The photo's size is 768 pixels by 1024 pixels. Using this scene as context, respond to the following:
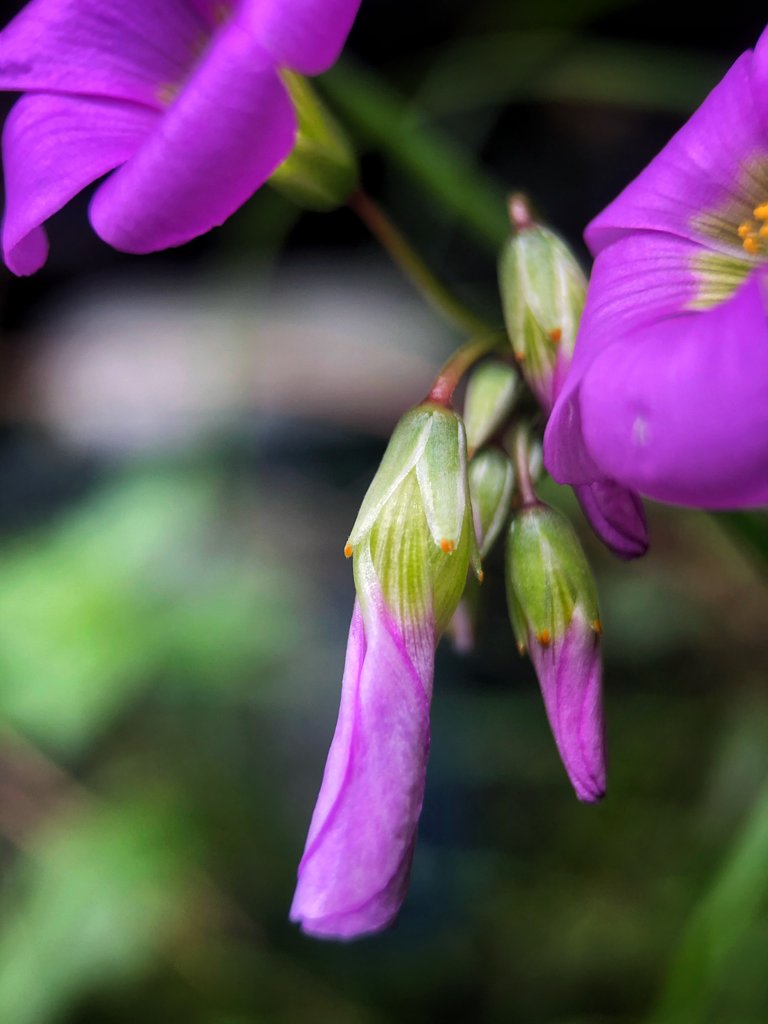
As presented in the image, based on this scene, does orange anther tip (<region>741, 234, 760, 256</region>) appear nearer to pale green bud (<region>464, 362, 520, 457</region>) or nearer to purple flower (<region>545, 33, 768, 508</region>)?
purple flower (<region>545, 33, 768, 508</region>)

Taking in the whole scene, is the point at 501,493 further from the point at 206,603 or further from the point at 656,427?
the point at 206,603

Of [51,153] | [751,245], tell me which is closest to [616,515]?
[751,245]

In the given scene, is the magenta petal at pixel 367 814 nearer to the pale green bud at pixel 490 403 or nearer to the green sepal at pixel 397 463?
the green sepal at pixel 397 463

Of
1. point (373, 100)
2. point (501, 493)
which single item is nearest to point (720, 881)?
point (501, 493)

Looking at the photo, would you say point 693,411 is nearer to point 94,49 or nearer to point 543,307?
point 543,307

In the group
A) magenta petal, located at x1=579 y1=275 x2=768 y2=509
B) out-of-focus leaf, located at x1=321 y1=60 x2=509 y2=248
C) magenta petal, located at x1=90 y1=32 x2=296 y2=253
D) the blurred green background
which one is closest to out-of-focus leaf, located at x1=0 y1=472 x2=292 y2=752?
the blurred green background

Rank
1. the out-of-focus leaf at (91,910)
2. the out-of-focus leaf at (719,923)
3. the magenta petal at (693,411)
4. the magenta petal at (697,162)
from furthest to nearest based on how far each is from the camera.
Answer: the out-of-focus leaf at (91,910) < the out-of-focus leaf at (719,923) < the magenta petal at (697,162) < the magenta petal at (693,411)

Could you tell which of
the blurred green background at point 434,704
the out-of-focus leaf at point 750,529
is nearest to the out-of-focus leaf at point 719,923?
the blurred green background at point 434,704
